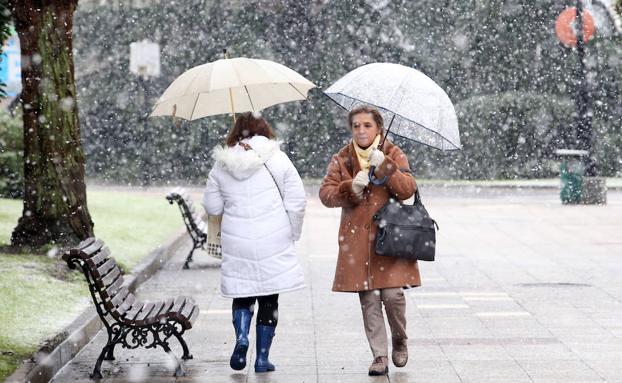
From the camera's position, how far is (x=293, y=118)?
35844mm

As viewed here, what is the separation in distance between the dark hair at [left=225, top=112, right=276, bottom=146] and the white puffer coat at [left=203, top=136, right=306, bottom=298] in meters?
0.06

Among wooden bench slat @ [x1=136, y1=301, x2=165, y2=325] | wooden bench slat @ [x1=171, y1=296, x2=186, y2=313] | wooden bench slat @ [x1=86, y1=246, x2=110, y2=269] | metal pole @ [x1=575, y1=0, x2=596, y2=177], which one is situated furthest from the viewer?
metal pole @ [x1=575, y1=0, x2=596, y2=177]

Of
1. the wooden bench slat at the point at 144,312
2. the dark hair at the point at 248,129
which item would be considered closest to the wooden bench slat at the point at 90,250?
the wooden bench slat at the point at 144,312

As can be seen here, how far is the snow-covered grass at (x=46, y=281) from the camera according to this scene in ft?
26.8

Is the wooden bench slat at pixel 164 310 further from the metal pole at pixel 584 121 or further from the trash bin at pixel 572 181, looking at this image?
the metal pole at pixel 584 121

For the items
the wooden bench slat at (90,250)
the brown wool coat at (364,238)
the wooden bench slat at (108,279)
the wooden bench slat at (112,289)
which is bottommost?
the wooden bench slat at (112,289)

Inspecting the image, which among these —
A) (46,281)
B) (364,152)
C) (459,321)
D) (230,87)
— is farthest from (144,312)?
(46,281)

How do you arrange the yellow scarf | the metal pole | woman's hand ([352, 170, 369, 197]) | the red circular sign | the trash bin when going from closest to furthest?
woman's hand ([352, 170, 369, 197]) < the yellow scarf < the trash bin < the metal pole < the red circular sign

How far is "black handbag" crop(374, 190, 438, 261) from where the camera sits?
23.6ft

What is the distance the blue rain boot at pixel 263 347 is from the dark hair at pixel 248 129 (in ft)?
4.01

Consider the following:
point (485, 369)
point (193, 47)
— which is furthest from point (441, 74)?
point (485, 369)

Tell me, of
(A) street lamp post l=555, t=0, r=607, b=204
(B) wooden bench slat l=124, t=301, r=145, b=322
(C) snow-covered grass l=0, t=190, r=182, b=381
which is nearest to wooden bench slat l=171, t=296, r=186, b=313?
(B) wooden bench slat l=124, t=301, r=145, b=322

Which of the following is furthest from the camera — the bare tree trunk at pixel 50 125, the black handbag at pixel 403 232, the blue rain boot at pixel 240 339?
the bare tree trunk at pixel 50 125

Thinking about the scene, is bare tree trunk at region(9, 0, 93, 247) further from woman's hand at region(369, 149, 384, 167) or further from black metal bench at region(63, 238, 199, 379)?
woman's hand at region(369, 149, 384, 167)
